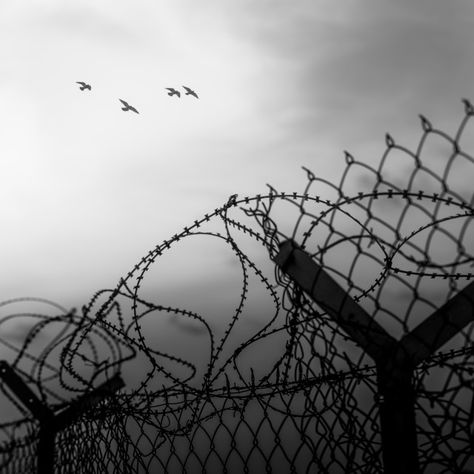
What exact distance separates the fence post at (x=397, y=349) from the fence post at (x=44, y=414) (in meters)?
0.90

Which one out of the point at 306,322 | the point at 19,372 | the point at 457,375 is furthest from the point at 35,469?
the point at 457,375

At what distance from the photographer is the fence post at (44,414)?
8.09 feet

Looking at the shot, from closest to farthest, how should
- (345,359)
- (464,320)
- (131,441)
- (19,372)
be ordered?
(464,320) → (19,372) → (345,359) → (131,441)

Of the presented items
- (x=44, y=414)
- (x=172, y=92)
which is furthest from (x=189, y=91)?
(x=44, y=414)

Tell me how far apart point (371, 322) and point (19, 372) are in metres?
1.36

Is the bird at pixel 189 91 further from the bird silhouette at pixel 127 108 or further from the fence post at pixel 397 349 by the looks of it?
the fence post at pixel 397 349

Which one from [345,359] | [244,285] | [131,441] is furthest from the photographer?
[244,285]

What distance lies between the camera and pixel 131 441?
3799mm

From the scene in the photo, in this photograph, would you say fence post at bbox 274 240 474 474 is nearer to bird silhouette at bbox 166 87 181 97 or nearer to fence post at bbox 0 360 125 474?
fence post at bbox 0 360 125 474

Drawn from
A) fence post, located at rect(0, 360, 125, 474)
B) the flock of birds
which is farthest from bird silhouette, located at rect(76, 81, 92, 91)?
fence post, located at rect(0, 360, 125, 474)

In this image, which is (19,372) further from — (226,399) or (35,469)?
(226,399)

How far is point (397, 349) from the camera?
2287mm

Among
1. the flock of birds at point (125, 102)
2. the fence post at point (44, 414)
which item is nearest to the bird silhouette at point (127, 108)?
the flock of birds at point (125, 102)

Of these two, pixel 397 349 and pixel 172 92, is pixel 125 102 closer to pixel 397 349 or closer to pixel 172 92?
pixel 172 92
